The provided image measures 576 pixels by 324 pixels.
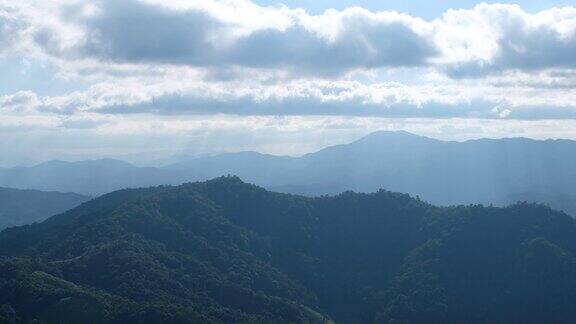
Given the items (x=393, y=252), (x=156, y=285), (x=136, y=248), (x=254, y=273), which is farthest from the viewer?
(x=393, y=252)

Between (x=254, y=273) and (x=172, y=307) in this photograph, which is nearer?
(x=172, y=307)

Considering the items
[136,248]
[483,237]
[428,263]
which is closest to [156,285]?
[136,248]

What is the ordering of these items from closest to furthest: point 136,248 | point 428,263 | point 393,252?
point 136,248 → point 428,263 → point 393,252

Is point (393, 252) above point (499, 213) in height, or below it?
below

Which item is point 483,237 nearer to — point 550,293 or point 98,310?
point 550,293

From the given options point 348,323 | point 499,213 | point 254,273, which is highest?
point 499,213

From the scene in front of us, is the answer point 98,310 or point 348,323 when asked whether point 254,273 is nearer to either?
point 348,323
